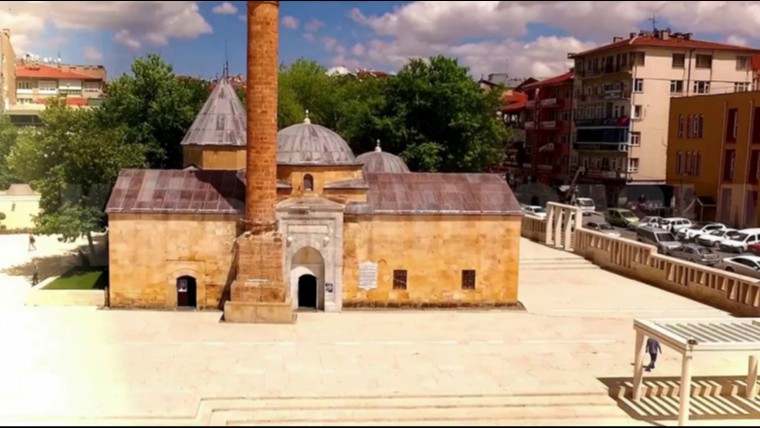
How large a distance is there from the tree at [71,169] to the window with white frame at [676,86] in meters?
39.5

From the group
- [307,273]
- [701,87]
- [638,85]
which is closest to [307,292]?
[307,273]

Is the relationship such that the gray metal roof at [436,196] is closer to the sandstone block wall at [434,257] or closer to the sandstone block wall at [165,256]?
the sandstone block wall at [434,257]

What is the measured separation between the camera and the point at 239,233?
83.2ft

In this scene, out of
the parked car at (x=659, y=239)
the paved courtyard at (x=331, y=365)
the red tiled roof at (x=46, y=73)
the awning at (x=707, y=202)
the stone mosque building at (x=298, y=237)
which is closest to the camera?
the paved courtyard at (x=331, y=365)

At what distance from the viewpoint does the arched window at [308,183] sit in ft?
84.3

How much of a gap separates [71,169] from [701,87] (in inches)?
1671

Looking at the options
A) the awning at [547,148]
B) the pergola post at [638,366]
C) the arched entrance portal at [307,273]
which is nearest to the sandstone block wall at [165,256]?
the arched entrance portal at [307,273]

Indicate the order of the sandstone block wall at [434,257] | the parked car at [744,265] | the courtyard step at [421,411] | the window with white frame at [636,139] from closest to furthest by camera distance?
the courtyard step at [421,411]
the sandstone block wall at [434,257]
the parked car at [744,265]
the window with white frame at [636,139]

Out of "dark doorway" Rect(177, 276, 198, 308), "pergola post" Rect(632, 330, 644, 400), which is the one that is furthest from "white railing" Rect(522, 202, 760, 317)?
"dark doorway" Rect(177, 276, 198, 308)

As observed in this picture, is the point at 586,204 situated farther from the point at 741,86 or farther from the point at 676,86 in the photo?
the point at 741,86

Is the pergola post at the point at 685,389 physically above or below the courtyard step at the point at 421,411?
above

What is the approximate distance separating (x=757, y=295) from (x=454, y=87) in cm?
2633

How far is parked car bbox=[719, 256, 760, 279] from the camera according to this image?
99.3ft

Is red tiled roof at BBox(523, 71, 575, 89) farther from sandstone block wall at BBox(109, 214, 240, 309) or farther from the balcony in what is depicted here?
sandstone block wall at BBox(109, 214, 240, 309)
